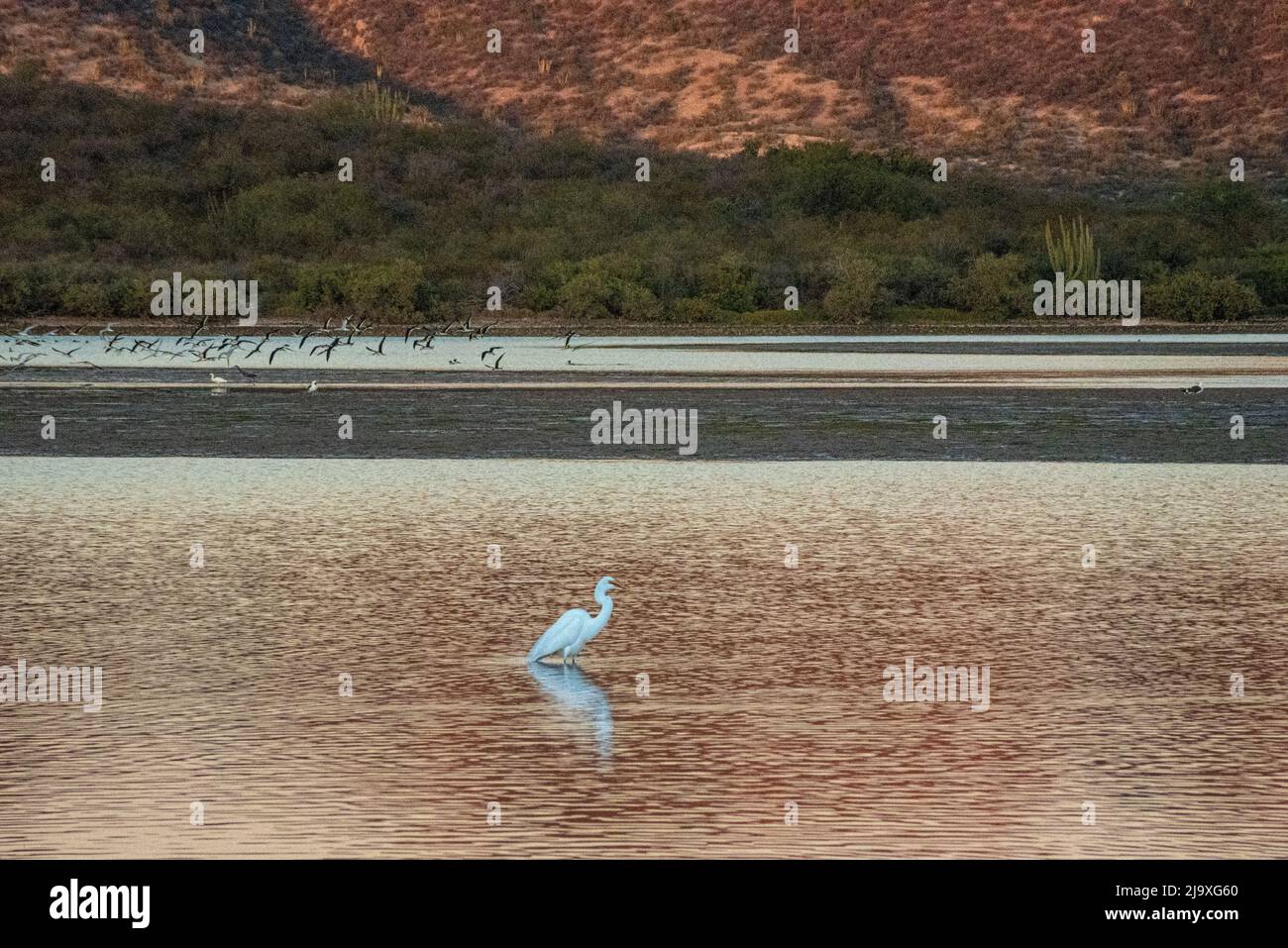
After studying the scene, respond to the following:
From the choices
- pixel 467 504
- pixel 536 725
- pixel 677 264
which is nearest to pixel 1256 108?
pixel 677 264

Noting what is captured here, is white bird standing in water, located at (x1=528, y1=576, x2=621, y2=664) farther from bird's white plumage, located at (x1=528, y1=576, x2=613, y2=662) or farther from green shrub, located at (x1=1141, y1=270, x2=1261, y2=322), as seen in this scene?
green shrub, located at (x1=1141, y1=270, x2=1261, y2=322)

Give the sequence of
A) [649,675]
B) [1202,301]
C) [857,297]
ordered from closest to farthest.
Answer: [649,675] → [1202,301] → [857,297]

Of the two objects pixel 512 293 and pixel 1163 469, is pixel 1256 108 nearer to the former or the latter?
pixel 512 293

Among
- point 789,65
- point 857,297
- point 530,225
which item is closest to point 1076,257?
point 857,297

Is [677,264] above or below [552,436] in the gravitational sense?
above

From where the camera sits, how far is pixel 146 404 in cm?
3112

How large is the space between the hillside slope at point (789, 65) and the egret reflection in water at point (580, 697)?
3533 inches

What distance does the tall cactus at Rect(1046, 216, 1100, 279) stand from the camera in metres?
69.4

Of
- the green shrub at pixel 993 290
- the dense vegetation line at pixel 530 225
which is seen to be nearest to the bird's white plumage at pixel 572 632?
the dense vegetation line at pixel 530 225

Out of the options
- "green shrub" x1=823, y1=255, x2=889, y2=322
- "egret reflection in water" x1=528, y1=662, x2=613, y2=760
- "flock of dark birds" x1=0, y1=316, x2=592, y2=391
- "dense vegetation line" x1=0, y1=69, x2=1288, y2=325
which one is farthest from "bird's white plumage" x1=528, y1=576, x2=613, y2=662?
"green shrub" x1=823, y1=255, x2=889, y2=322

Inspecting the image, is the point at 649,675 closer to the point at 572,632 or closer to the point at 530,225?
the point at 572,632

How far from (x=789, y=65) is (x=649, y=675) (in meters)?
100

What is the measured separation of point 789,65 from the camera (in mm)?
109688
